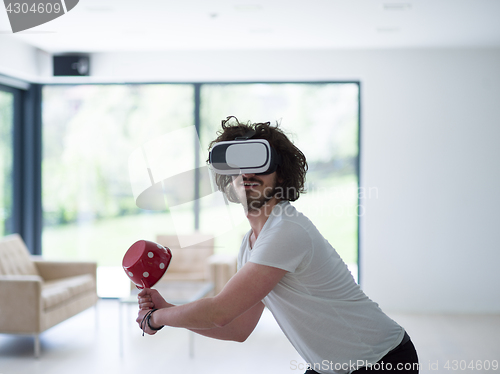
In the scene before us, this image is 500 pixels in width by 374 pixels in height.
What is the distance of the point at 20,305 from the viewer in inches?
132

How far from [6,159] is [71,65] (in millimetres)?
1254

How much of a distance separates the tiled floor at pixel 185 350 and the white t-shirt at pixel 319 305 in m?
2.19

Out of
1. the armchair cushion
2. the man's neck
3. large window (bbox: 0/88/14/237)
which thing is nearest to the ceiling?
large window (bbox: 0/88/14/237)

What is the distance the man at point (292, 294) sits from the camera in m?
0.98

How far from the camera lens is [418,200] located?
4.60m

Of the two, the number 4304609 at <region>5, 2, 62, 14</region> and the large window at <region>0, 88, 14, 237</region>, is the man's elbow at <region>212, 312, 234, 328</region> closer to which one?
the number 4304609 at <region>5, 2, 62, 14</region>

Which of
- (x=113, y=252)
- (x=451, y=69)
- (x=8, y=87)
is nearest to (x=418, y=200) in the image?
(x=451, y=69)

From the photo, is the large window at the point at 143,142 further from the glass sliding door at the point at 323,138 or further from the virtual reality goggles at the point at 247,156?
the virtual reality goggles at the point at 247,156

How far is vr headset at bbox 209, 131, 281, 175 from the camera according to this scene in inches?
40.9

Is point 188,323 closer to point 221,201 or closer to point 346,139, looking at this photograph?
point 221,201

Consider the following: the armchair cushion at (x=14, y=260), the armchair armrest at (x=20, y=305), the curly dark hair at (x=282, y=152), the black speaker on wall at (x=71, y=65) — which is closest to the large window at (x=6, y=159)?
the black speaker on wall at (x=71, y=65)

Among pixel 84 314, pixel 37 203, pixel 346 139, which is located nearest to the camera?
pixel 84 314

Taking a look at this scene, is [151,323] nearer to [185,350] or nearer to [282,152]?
[282,152]

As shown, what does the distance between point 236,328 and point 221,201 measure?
458 millimetres
